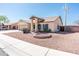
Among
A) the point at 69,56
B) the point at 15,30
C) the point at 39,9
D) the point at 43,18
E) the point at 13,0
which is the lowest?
the point at 69,56

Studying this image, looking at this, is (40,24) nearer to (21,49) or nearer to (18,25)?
(18,25)

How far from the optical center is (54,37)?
2775 millimetres

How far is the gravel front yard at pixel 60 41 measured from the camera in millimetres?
2623

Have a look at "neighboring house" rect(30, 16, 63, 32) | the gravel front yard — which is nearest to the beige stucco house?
"neighboring house" rect(30, 16, 63, 32)

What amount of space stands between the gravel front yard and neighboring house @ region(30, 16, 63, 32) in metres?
0.14

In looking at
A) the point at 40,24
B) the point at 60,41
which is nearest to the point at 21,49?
the point at 40,24

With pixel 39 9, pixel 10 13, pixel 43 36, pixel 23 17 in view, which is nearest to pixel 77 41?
pixel 43 36

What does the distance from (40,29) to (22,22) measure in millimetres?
375

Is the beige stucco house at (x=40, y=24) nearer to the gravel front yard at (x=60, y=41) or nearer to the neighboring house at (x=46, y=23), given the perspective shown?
the neighboring house at (x=46, y=23)

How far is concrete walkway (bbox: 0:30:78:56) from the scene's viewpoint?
263 centimetres

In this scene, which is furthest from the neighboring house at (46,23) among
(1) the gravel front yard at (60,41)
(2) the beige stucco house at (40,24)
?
(1) the gravel front yard at (60,41)

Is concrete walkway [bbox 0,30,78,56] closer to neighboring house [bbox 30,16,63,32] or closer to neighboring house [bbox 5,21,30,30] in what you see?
neighboring house [bbox 5,21,30,30]

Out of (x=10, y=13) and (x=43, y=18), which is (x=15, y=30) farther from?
(x=43, y=18)

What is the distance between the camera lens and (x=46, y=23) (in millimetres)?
2803
